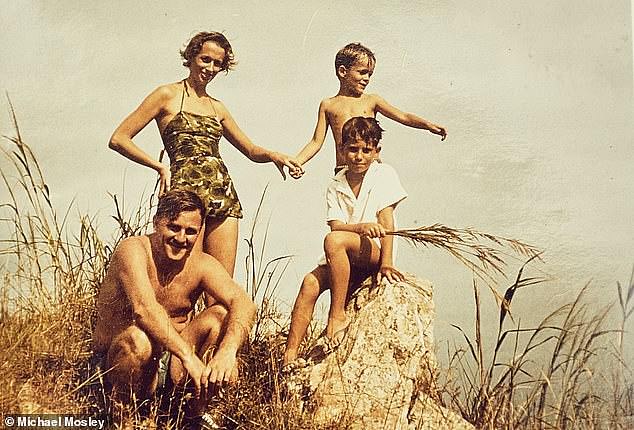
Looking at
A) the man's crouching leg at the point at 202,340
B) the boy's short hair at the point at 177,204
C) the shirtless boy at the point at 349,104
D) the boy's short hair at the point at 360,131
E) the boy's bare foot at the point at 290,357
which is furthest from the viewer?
the shirtless boy at the point at 349,104

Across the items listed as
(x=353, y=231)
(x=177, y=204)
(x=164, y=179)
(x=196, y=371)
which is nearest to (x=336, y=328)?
(x=353, y=231)

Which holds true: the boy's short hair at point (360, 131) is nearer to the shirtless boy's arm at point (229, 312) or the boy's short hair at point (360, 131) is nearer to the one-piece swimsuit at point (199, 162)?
the one-piece swimsuit at point (199, 162)

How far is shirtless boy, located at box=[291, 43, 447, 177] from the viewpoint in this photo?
5812 millimetres

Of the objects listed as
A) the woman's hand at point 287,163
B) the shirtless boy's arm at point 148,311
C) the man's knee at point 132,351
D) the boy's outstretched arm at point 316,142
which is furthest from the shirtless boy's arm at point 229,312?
the boy's outstretched arm at point 316,142

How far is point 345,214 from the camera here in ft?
18.6

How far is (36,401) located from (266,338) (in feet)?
4.18

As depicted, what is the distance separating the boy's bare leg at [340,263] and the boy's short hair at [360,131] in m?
0.54

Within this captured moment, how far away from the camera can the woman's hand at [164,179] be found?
5.56 metres

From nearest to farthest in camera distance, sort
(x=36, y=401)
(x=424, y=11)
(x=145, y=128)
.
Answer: (x=36, y=401)
(x=145, y=128)
(x=424, y=11)

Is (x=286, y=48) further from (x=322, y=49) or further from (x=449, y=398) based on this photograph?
(x=449, y=398)

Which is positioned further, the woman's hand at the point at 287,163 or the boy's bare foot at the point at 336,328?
the woman's hand at the point at 287,163

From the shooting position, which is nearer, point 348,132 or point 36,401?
point 36,401

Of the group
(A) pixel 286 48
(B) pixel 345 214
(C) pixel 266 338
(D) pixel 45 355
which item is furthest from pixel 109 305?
(A) pixel 286 48

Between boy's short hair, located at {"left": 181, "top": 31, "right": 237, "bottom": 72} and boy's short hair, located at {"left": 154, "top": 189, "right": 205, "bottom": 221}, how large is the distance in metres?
0.79
